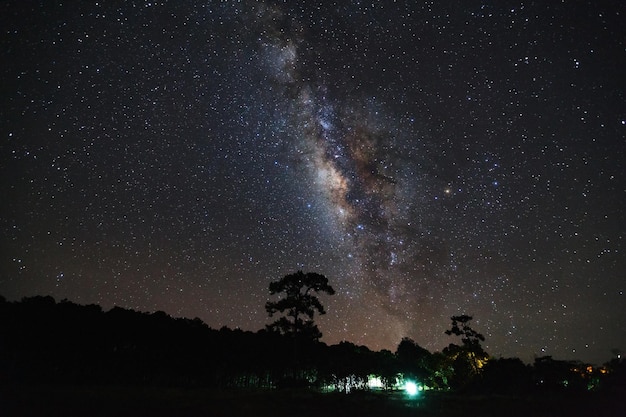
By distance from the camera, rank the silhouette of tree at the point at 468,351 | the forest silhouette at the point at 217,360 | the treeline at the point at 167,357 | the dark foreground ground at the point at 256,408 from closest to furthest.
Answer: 1. the dark foreground ground at the point at 256,408
2. the forest silhouette at the point at 217,360
3. the treeline at the point at 167,357
4. the silhouette of tree at the point at 468,351

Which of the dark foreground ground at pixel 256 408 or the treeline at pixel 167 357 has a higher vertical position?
the treeline at pixel 167 357

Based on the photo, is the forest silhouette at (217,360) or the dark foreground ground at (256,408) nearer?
the dark foreground ground at (256,408)

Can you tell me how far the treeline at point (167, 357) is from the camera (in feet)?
117

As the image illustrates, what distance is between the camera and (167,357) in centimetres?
4266

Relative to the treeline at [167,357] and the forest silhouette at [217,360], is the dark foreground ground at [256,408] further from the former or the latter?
the treeline at [167,357]

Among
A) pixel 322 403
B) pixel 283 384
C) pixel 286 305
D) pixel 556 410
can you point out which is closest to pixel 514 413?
pixel 556 410

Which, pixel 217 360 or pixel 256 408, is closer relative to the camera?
pixel 256 408

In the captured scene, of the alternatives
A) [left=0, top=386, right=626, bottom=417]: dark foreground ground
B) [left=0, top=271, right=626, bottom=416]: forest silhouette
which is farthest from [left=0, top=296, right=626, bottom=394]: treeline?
[left=0, top=386, right=626, bottom=417]: dark foreground ground

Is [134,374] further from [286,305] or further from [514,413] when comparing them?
[514,413]

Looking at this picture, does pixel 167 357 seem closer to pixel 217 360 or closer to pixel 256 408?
pixel 217 360

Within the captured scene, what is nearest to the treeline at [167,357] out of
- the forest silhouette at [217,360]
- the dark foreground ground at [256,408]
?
the forest silhouette at [217,360]

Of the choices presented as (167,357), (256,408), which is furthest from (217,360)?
(256,408)

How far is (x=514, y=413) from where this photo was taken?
18.9m

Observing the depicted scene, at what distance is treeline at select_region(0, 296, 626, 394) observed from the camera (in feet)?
117
